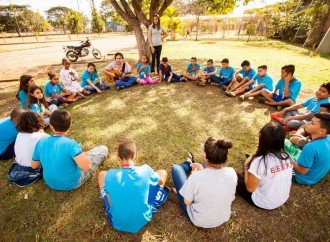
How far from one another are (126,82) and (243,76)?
3.48 metres

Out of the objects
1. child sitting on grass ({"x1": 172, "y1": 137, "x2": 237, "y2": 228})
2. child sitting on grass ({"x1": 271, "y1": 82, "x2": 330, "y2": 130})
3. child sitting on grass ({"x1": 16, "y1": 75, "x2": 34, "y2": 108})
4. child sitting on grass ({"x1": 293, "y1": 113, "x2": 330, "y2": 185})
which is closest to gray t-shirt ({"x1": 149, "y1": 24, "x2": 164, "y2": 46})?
child sitting on grass ({"x1": 16, "y1": 75, "x2": 34, "y2": 108})

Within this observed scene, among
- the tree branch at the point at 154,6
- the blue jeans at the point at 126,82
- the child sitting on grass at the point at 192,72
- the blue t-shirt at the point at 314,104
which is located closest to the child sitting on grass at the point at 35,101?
the blue jeans at the point at 126,82

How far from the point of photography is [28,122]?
2951 millimetres

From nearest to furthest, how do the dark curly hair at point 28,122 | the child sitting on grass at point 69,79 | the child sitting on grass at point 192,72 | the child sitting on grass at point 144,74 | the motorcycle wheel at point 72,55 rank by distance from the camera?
the dark curly hair at point 28,122
the child sitting on grass at point 69,79
the child sitting on grass at point 144,74
the child sitting on grass at point 192,72
the motorcycle wheel at point 72,55

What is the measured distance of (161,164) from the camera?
11.9 feet

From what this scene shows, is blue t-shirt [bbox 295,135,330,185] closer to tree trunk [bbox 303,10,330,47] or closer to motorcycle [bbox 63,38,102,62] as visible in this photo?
motorcycle [bbox 63,38,102,62]

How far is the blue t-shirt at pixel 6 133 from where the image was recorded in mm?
3486

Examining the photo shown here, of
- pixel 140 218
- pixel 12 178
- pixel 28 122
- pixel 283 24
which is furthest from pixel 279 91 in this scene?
pixel 283 24

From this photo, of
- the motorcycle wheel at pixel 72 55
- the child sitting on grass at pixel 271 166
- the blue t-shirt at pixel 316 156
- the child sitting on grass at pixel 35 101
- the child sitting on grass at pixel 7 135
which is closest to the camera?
the child sitting on grass at pixel 271 166

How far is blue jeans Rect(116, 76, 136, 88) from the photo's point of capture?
6884 mm

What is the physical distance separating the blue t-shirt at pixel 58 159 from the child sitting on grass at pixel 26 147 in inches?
9.3

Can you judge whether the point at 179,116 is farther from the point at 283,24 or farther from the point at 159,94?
the point at 283,24

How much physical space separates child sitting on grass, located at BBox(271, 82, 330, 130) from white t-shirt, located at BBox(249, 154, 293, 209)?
214cm

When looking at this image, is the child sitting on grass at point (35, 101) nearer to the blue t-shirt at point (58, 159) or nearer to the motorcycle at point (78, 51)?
the blue t-shirt at point (58, 159)
